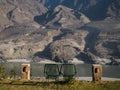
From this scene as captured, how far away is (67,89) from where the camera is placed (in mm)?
22141

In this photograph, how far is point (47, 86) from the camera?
918 inches

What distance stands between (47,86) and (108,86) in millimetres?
4379

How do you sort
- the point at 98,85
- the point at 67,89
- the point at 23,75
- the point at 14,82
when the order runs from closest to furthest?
the point at 67,89 < the point at 98,85 < the point at 14,82 < the point at 23,75

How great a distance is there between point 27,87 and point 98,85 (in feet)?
17.0

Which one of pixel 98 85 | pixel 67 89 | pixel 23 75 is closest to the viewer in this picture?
pixel 67 89

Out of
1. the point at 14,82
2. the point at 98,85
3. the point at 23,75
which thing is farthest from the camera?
the point at 23,75

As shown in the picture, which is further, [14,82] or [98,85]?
[14,82]

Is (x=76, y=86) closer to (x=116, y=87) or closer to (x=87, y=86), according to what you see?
(x=87, y=86)

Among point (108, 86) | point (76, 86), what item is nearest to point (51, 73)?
point (76, 86)

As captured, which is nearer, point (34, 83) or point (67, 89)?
point (67, 89)

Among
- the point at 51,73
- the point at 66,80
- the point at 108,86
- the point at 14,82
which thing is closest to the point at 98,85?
the point at 108,86

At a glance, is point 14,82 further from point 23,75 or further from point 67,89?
point 67,89

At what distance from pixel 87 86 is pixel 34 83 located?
4237 millimetres

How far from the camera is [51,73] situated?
26.3 m
